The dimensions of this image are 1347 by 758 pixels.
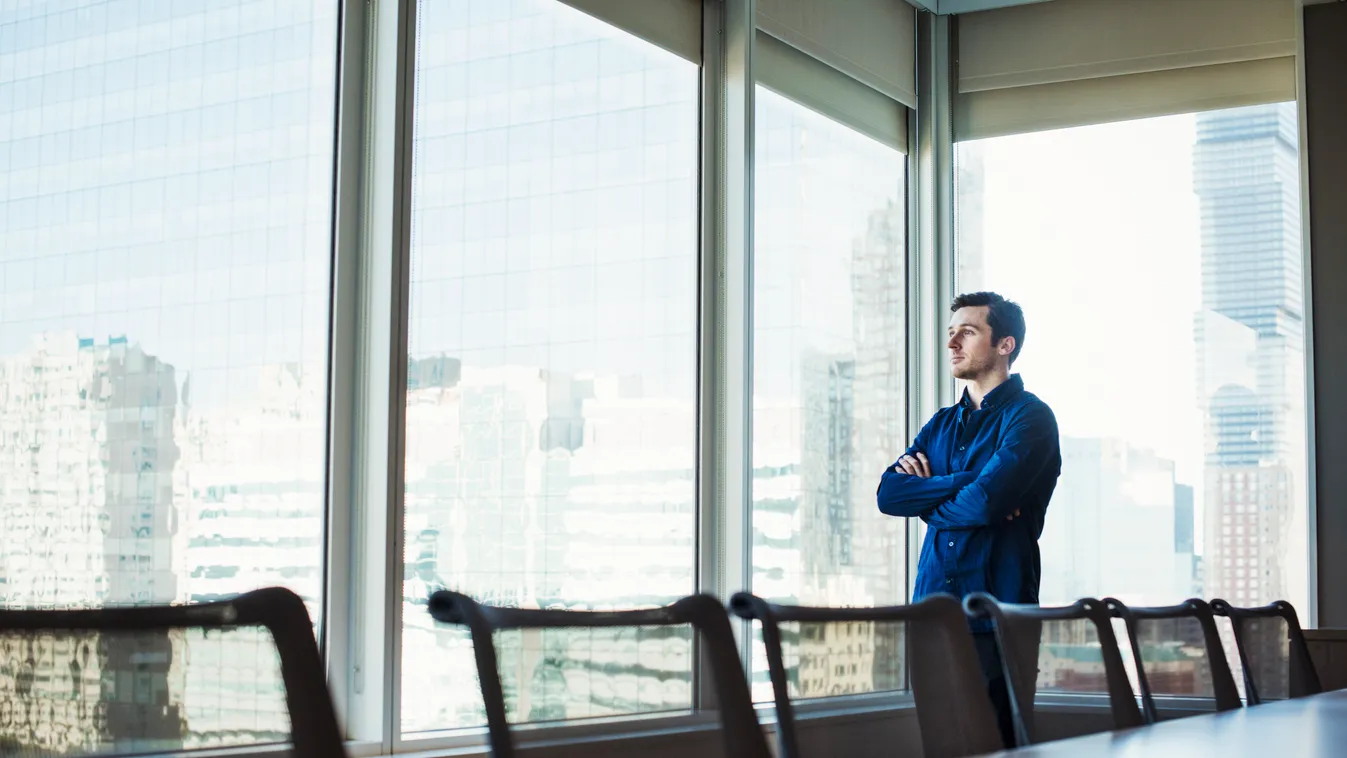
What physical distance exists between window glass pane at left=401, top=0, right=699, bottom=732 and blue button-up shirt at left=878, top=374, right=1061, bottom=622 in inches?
35.7

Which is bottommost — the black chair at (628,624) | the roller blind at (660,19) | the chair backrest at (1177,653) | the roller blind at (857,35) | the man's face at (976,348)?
the chair backrest at (1177,653)

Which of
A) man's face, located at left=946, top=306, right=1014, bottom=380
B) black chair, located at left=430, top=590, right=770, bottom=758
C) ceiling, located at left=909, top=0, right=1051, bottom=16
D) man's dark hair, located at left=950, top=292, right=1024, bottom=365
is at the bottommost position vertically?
black chair, located at left=430, top=590, right=770, bottom=758

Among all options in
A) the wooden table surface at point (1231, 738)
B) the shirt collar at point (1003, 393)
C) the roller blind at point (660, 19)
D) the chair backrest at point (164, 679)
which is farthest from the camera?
the roller blind at point (660, 19)

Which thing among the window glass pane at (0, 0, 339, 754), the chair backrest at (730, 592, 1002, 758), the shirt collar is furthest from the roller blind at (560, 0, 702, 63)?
the chair backrest at (730, 592, 1002, 758)

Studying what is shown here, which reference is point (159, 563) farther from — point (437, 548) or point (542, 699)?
point (542, 699)

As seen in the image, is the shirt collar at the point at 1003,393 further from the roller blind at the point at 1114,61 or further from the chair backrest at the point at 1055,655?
the roller blind at the point at 1114,61

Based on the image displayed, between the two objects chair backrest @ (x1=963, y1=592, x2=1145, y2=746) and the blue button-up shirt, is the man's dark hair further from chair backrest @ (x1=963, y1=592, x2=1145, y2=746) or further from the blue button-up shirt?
chair backrest @ (x1=963, y1=592, x2=1145, y2=746)

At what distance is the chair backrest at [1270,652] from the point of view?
128 inches

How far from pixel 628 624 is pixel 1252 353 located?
14.6 ft

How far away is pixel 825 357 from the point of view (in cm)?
541

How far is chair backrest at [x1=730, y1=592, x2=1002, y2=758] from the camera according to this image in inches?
77.3

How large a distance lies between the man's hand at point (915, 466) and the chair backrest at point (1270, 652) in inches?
39.5

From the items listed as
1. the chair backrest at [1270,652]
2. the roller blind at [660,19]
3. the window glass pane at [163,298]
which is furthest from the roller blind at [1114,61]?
the window glass pane at [163,298]

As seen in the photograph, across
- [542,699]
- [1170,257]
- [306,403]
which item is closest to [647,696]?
[542,699]
